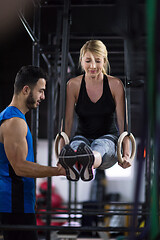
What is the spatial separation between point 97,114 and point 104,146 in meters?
0.28

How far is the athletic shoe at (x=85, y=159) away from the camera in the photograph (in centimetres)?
173

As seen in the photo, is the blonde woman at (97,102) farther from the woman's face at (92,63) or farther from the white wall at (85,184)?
the white wall at (85,184)

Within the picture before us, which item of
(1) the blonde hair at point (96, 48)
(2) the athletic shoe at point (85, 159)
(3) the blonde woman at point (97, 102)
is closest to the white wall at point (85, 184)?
(3) the blonde woman at point (97, 102)

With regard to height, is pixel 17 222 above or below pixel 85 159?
below

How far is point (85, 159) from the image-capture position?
1.75 metres

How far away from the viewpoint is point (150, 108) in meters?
0.81

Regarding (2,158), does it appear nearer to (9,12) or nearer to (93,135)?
(93,135)

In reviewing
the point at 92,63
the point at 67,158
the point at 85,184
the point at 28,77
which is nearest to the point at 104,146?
the point at 67,158

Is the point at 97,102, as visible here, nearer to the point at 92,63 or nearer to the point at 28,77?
the point at 92,63

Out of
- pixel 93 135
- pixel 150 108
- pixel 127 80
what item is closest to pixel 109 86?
pixel 127 80

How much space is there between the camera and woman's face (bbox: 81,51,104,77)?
7.24 ft

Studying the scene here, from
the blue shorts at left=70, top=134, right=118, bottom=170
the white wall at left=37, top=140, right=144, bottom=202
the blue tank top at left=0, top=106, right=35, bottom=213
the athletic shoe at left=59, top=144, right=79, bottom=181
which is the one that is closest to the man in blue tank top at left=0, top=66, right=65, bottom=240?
the blue tank top at left=0, top=106, right=35, bottom=213

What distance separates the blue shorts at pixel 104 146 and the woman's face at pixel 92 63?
1.37ft

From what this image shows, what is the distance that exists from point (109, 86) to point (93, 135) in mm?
338
